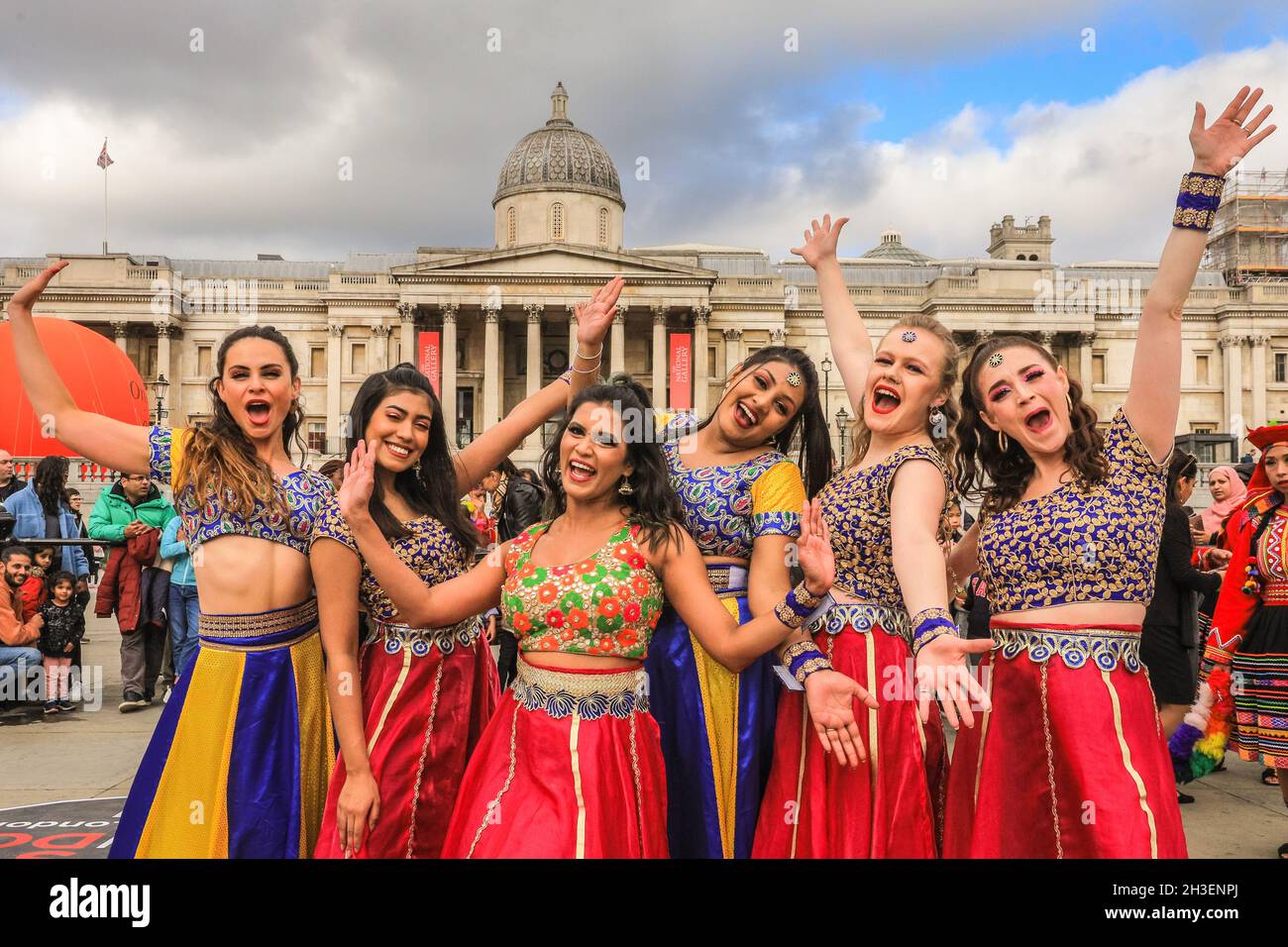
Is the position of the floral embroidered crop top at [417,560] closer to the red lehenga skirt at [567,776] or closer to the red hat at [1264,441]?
the red lehenga skirt at [567,776]

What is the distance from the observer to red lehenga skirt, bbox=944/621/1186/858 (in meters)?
2.64

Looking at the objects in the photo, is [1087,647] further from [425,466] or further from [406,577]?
[425,466]

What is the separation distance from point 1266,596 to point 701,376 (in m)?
39.2

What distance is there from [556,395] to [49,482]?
25.2 feet

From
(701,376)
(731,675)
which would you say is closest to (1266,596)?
(731,675)

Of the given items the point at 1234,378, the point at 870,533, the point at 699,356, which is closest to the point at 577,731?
the point at 870,533

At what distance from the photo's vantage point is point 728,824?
10.4ft

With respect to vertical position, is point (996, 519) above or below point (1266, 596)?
above

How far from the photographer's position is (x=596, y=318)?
3758 millimetres

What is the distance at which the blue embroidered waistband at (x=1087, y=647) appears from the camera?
2783mm

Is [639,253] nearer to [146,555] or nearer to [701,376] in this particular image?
[701,376]

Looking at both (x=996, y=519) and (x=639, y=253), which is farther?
(x=639, y=253)

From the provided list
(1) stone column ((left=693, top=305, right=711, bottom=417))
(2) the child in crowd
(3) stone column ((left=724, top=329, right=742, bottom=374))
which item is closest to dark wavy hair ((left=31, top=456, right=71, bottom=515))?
(2) the child in crowd

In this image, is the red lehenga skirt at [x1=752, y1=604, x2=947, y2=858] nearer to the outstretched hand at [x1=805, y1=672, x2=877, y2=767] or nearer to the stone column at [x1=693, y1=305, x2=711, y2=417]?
the outstretched hand at [x1=805, y1=672, x2=877, y2=767]
